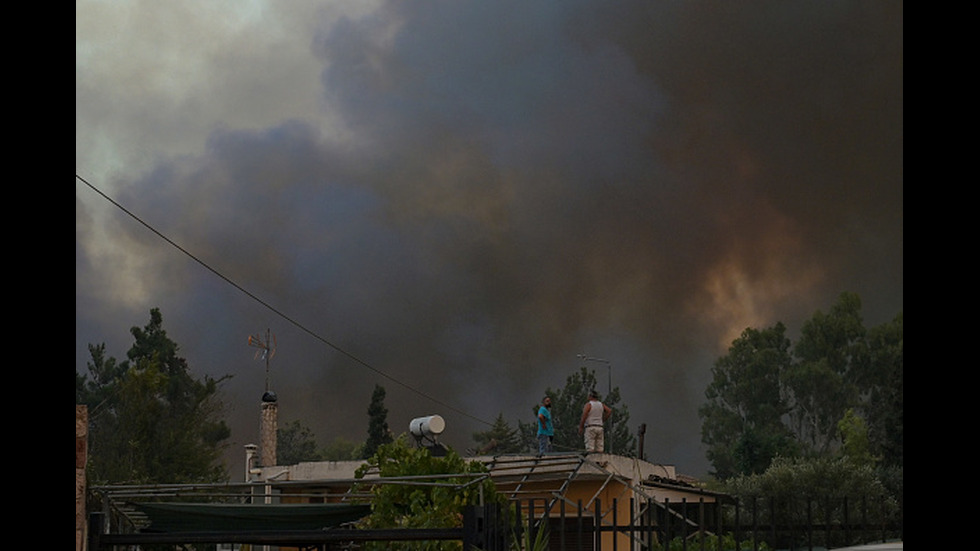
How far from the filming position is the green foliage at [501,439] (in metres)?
63.9

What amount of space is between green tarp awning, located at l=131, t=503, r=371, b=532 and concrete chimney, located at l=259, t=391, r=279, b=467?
24467 mm

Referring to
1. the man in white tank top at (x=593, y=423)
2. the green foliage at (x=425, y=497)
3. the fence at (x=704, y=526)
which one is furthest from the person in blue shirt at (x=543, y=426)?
the green foliage at (x=425, y=497)

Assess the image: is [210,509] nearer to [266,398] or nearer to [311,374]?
[266,398]

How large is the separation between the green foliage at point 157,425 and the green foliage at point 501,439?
19.8 m

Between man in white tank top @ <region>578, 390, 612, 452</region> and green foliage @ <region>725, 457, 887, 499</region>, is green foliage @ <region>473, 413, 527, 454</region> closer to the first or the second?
green foliage @ <region>725, 457, 887, 499</region>

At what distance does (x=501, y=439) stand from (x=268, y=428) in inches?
1352

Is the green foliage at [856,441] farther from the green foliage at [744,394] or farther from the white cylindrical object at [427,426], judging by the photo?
the white cylindrical object at [427,426]

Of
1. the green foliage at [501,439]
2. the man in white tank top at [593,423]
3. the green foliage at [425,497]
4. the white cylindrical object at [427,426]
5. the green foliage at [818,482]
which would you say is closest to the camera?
the green foliage at [425,497]

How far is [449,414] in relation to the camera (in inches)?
3652

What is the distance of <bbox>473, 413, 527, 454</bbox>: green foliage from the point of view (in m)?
63.9

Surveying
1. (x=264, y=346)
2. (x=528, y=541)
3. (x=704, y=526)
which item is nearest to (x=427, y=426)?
(x=704, y=526)

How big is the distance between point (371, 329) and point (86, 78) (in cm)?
2831
